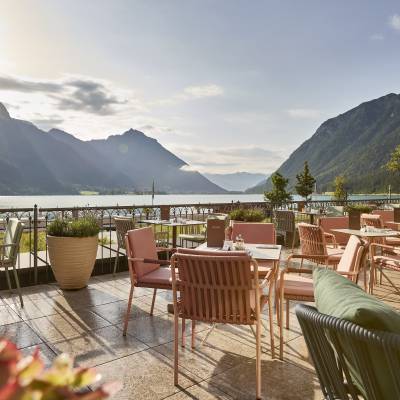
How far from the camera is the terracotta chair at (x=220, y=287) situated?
230 centimetres

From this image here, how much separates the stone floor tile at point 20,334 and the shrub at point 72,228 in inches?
55.6

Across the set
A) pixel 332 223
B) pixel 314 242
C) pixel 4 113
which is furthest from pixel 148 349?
pixel 4 113

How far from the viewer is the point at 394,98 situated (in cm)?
17988

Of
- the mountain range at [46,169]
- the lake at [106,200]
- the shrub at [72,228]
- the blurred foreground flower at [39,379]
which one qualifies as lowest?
the lake at [106,200]

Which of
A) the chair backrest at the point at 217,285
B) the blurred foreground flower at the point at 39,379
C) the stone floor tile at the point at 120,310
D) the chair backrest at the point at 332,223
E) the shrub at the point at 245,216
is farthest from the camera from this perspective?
the shrub at the point at 245,216

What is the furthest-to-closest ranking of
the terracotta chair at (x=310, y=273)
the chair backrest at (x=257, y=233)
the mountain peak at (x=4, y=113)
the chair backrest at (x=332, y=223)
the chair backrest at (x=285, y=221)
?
1. the mountain peak at (x=4, y=113)
2. the chair backrest at (x=285, y=221)
3. the chair backrest at (x=332, y=223)
4. the chair backrest at (x=257, y=233)
5. the terracotta chair at (x=310, y=273)

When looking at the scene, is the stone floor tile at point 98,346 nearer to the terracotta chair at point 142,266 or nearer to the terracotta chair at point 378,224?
the terracotta chair at point 142,266

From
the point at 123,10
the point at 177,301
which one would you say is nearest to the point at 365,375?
the point at 177,301

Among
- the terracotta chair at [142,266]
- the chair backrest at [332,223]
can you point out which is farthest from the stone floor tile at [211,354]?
the chair backrest at [332,223]

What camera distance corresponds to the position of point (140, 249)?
343cm

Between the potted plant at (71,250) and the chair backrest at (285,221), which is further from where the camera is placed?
the chair backrest at (285,221)

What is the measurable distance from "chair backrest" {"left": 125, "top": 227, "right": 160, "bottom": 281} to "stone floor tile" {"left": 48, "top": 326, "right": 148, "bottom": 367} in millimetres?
580

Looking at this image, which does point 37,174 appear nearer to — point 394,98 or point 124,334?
point 124,334

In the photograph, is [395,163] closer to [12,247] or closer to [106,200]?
[12,247]
